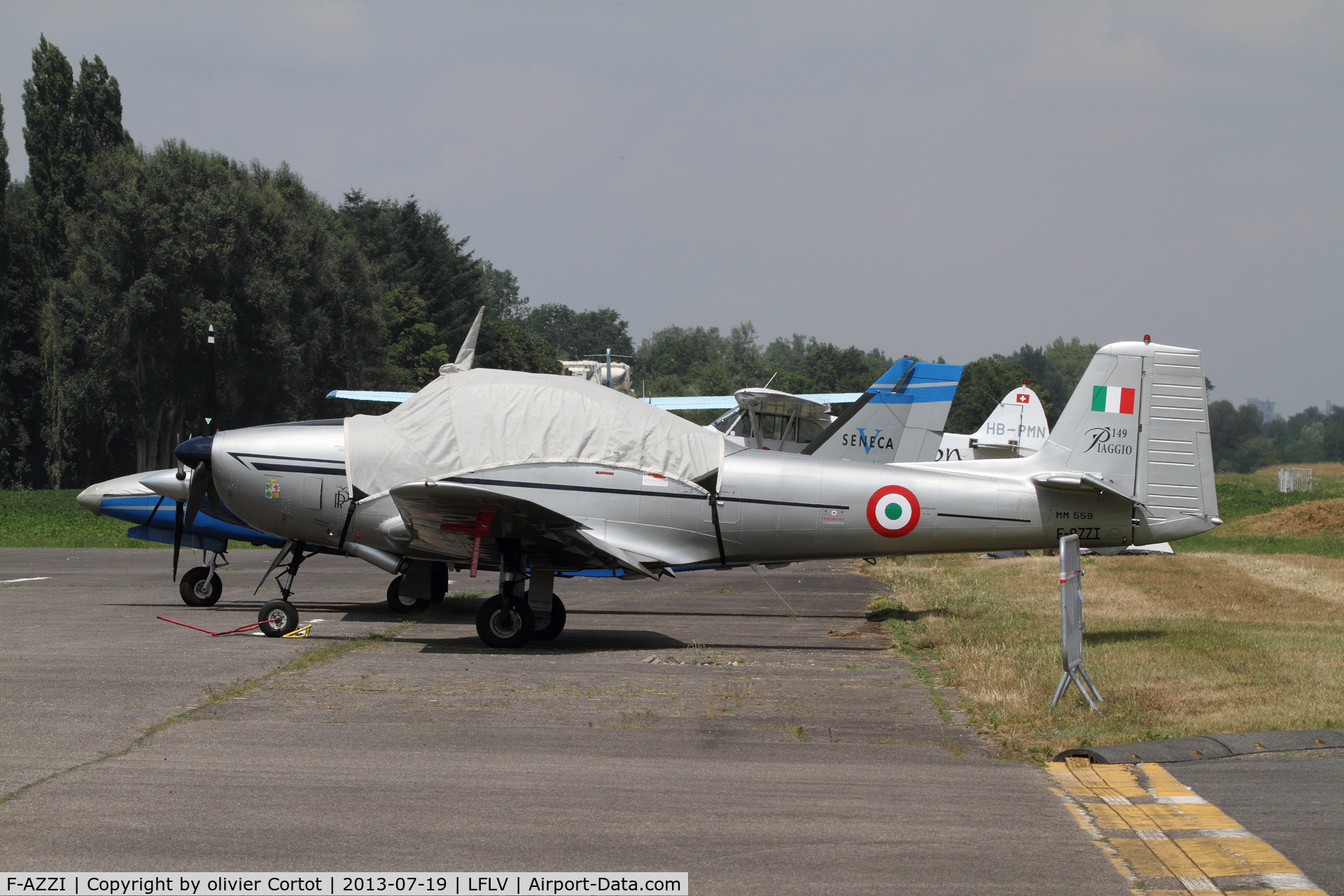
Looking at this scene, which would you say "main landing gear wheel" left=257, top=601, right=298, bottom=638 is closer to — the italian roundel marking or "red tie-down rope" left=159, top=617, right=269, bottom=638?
"red tie-down rope" left=159, top=617, right=269, bottom=638

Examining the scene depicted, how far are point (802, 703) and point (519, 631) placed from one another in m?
3.92

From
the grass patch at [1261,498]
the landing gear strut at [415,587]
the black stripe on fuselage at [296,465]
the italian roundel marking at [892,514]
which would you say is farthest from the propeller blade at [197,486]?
the grass patch at [1261,498]

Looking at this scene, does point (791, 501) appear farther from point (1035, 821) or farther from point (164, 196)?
point (164, 196)

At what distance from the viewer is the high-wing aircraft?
11766 mm

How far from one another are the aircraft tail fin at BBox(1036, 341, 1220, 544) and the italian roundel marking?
151cm

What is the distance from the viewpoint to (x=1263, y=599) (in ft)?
51.5

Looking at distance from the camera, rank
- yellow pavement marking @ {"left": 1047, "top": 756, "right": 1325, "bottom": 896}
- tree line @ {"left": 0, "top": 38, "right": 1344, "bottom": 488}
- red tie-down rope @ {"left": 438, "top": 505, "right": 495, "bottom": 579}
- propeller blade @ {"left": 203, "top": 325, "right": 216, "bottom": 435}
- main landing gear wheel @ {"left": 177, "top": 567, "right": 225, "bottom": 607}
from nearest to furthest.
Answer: yellow pavement marking @ {"left": 1047, "top": 756, "right": 1325, "bottom": 896}
red tie-down rope @ {"left": 438, "top": 505, "right": 495, "bottom": 579}
propeller blade @ {"left": 203, "top": 325, "right": 216, "bottom": 435}
main landing gear wheel @ {"left": 177, "top": 567, "right": 225, "bottom": 607}
tree line @ {"left": 0, "top": 38, "right": 1344, "bottom": 488}

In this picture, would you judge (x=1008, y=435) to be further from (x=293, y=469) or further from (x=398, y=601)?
(x=293, y=469)

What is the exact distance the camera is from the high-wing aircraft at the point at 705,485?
11.8m

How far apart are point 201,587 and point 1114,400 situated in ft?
39.2

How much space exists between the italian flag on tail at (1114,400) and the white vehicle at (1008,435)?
39.5ft

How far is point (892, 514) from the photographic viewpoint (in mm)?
12016

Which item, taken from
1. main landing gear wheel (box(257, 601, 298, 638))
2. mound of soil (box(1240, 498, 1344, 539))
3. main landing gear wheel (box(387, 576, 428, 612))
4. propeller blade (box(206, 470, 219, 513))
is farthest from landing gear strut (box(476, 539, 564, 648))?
mound of soil (box(1240, 498, 1344, 539))

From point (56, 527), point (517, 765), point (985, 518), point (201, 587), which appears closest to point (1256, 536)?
point (985, 518)
